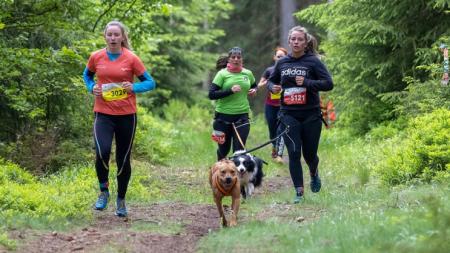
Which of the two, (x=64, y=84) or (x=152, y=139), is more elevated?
(x=64, y=84)

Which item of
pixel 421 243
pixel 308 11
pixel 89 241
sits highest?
pixel 308 11

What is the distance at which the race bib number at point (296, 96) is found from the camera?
9406 mm

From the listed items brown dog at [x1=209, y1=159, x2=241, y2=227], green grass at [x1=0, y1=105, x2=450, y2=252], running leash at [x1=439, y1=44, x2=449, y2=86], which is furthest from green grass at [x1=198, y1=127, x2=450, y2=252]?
running leash at [x1=439, y1=44, x2=449, y2=86]

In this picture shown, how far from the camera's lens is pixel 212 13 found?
29375mm

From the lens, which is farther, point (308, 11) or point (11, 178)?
point (308, 11)

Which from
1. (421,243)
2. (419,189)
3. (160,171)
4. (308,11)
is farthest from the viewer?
(308,11)

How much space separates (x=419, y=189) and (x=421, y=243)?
4.05 m

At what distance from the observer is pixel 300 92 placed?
941 centimetres

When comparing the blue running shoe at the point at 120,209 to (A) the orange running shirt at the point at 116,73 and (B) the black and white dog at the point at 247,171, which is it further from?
(B) the black and white dog at the point at 247,171

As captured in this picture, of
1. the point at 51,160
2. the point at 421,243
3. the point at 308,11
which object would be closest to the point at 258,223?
the point at 421,243

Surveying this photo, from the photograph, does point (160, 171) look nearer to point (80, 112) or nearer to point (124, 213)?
point (80, 112)

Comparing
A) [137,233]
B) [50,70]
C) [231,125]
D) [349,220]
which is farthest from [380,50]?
[137,233]

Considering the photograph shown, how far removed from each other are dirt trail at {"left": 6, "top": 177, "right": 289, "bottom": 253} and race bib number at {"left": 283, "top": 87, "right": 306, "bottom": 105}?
1593 mm

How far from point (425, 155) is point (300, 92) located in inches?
79.4
